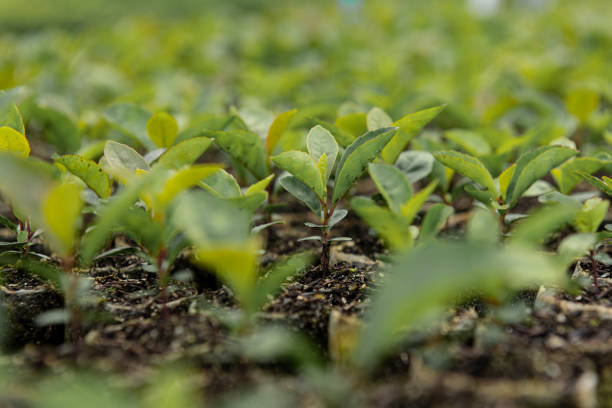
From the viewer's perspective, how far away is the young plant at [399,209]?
801mm

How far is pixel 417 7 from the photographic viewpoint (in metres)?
3.96

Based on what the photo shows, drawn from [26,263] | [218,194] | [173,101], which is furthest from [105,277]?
[173,101]

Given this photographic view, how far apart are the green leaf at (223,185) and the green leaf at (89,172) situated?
0.19 m

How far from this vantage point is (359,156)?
91cm

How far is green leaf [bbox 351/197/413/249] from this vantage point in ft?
2.52

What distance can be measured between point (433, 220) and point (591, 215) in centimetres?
24

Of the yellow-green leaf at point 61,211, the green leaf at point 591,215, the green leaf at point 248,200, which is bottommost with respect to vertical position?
the green leaf at point 591,215

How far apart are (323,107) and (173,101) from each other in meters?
0.54

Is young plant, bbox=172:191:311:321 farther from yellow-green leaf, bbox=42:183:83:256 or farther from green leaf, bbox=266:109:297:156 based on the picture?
green leaf, bbox=266:109:297:156

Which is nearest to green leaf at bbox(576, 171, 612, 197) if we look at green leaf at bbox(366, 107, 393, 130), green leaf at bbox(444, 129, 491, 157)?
green leaf at bbox(444, 129, 491, 157)

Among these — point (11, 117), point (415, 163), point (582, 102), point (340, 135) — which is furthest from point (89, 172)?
point (582, 102)

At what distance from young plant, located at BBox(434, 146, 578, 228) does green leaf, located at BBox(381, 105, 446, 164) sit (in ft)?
0.34

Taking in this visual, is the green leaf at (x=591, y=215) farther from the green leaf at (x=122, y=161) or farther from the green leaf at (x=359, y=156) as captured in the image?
the green leaf at (x=122, y=161)

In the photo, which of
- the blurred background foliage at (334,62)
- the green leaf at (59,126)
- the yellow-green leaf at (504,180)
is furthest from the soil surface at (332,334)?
the blurred background foliage at (334,62)
